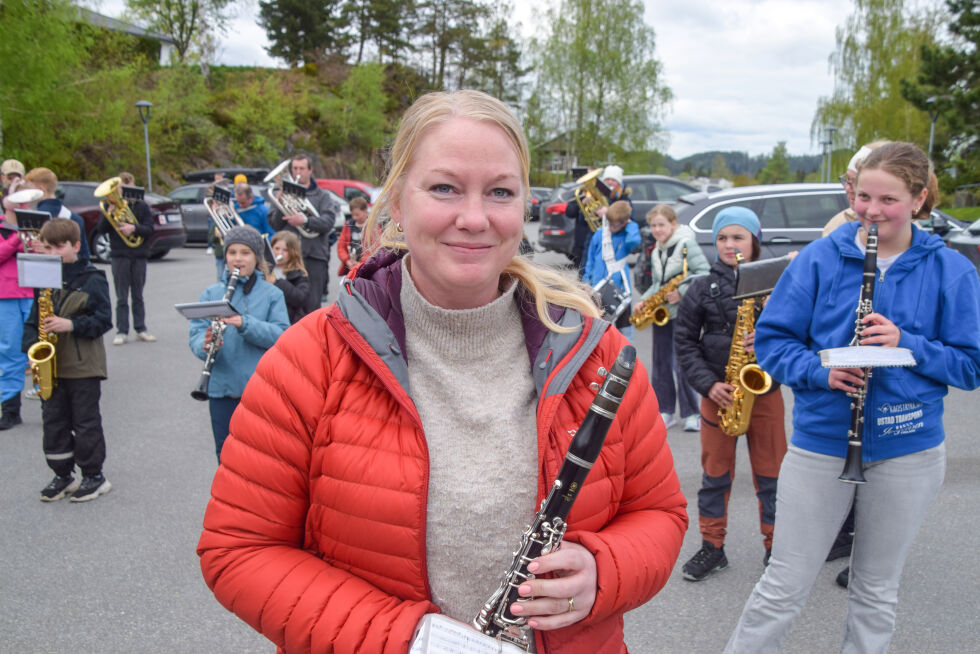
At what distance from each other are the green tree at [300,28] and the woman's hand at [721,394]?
152 feet

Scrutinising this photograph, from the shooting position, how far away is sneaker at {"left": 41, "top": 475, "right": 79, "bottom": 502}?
14.9 ft

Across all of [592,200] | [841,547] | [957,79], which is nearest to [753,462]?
[841,547]

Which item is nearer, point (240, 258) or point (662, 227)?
point (240, 258)

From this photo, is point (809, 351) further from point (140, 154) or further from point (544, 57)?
point (544, 57)

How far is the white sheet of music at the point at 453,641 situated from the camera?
1.22 meters

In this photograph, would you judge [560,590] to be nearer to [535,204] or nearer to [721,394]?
[721,394]

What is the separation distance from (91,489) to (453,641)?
4.24 metres

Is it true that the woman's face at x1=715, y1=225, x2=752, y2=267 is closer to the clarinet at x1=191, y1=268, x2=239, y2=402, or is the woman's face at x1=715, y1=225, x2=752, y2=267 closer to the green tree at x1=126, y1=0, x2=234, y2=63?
the clarinet at x1=191, y1=268, x2=239, y2=402

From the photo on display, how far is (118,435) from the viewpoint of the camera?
5.71 metres

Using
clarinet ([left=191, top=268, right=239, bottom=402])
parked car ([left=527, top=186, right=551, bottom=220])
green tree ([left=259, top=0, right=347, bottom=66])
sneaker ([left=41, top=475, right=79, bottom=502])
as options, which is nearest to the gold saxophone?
sneaker ([left=41, top=475, right=79, bottom=502])

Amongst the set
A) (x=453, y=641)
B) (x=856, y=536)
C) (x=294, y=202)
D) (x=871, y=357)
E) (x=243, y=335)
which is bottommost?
(x=856, y=536)

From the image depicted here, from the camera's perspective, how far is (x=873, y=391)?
2.46 meters

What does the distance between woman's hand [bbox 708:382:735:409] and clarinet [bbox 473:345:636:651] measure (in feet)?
8.35

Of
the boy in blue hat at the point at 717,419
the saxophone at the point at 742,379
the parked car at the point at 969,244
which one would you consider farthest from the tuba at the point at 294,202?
the parked car at the point at 969,244
